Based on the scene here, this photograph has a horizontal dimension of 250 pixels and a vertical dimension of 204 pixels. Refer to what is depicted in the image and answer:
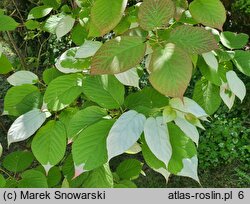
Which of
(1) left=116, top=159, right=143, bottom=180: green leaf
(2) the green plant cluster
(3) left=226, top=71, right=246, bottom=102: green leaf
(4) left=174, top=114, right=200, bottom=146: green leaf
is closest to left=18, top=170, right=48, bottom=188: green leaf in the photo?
(1) left=116, top=159, right=143, bottom=180: green leaf

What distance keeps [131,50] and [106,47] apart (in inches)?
1.6

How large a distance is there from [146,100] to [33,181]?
31 centimetres

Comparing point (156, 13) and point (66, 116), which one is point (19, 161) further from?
point (156, 13)

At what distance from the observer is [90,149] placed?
605 mm

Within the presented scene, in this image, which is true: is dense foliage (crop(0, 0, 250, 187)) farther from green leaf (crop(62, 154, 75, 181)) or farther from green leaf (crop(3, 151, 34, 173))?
green leaf (crop(3, 151, 34, 173))

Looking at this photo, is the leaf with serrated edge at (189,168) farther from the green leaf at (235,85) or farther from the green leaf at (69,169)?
the green leaf at (69,169)

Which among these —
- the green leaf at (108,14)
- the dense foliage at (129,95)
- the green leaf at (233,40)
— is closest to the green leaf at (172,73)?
the dense foliage at (129,95)

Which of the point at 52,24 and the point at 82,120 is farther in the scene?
the point at 52,24

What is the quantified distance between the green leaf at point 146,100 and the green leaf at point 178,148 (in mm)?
76

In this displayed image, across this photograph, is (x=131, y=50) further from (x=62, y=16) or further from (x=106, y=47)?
(x=62, y=16)

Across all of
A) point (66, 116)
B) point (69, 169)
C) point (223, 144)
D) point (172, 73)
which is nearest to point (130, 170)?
point (69, 169)

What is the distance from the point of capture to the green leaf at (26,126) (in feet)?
2.24

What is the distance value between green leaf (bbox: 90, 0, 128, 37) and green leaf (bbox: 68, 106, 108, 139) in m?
0.15

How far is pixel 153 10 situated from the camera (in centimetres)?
62
